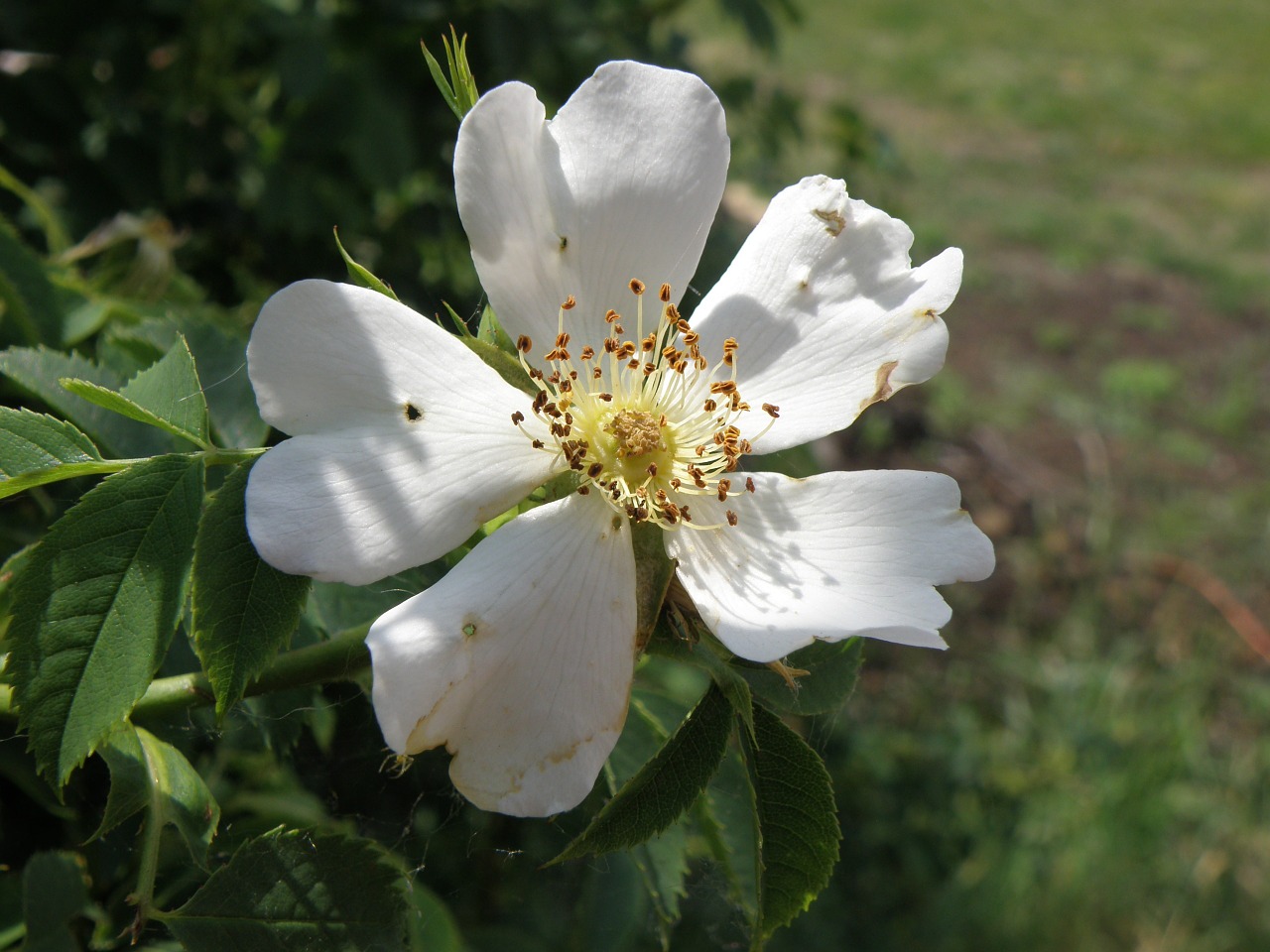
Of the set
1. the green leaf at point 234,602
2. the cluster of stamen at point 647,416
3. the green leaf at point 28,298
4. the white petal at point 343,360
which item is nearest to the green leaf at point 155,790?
the green leaf at point 234,602

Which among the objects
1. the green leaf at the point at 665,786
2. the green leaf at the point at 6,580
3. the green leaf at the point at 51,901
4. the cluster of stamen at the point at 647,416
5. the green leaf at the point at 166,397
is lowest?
the green leaf at the point at 51,901

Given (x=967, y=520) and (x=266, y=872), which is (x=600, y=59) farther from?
(x=266, y=872)

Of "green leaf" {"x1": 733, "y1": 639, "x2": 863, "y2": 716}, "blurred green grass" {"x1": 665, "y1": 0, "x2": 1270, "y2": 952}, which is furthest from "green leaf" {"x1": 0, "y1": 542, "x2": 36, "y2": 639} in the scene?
"blurred green grass" {"x1": 665, "y1": 0, "x2": 1270, "y2": 952}

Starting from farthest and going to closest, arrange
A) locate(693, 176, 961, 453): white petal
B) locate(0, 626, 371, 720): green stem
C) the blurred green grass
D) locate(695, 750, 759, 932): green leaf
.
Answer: the blurred green grass → locate(695, 750, 759, 932): green leaf → locate(693, 176, 961, 453): white petal → locate(0, 626, 371, 720): green stem

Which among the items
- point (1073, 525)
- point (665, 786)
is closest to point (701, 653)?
point (665, 786)

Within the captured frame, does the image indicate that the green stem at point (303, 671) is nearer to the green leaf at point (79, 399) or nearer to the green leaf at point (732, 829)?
the green leaf at point (79, 399)

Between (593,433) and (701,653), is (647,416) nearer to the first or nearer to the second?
(593,433)

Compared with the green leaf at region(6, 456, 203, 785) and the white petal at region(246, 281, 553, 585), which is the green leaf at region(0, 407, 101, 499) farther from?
the white petal at region(246, 281, 553, 585)
